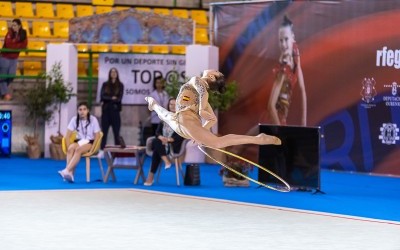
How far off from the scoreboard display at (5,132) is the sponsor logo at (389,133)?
8129 mm

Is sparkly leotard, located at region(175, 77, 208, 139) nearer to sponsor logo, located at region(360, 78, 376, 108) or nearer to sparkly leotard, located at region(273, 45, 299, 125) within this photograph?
sponsor logo, located at region(360, 78, 376, 108)

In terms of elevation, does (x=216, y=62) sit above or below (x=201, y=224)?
above

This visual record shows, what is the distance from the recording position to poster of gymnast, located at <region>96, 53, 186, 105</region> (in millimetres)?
22625

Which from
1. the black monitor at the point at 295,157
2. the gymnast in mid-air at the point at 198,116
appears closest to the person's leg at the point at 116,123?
the black monitor at the point at 295,157

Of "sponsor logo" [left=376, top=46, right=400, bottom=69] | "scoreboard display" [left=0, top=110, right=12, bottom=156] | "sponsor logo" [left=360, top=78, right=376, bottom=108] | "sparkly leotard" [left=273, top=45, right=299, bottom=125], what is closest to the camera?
"sponsor logo" [left=376, top=46, right=400, bottom=69]

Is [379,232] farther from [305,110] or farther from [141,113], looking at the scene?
[141,113]

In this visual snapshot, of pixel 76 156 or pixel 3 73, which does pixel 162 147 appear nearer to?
pixel 76 156

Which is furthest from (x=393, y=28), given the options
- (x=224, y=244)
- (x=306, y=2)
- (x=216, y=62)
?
(x=224, y=244)

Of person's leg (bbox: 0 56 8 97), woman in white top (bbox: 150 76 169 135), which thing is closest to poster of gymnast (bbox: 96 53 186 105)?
woman in white top (bbox: 150 76 169 135)

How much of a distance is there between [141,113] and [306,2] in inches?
198

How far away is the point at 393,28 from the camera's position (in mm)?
18828

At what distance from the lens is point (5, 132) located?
21.8 metres

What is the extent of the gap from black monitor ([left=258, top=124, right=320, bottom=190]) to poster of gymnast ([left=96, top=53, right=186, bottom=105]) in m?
6.53

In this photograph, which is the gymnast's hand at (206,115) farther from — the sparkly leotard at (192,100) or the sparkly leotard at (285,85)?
the sparkly leotard at (285,85)
